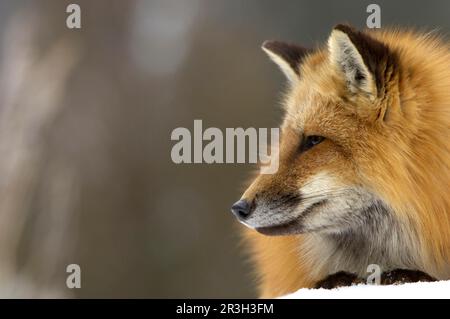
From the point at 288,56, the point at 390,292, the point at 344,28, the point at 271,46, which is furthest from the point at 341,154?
the point at 271,46

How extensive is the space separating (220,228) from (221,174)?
2.12ft

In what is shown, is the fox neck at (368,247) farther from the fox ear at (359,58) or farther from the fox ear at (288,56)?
the fox ear at (288,56)

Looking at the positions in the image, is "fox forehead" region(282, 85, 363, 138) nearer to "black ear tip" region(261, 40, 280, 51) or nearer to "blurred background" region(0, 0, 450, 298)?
"black ear tip" region(261, 40, 280, 51)

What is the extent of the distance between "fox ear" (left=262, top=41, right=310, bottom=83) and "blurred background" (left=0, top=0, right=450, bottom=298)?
3530 millimetres

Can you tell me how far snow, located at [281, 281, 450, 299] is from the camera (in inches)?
86.9

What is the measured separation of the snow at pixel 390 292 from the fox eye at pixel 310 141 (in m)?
0.65

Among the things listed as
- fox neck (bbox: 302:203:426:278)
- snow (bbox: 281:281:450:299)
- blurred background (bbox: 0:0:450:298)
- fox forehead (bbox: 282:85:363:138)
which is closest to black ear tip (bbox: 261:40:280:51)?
fox forehead (bbox: 282:85:363:138)

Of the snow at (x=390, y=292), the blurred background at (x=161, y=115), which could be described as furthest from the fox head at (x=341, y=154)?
the blurred background at (x=161, y=115)

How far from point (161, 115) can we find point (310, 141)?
5872 millimetres

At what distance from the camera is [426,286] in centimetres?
234

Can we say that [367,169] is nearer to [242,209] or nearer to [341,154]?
[341,154]

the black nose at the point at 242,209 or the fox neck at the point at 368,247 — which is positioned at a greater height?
the black nose at the point at 242,209

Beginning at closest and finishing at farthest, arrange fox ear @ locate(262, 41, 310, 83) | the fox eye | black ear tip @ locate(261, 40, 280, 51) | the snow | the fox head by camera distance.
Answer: the snow < the fox head < the fox eye < fox ear @ locate(262, 41, 310, 83) < black ear tip @ locate(261, 40, 280, 51)

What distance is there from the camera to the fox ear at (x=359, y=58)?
279 cm
